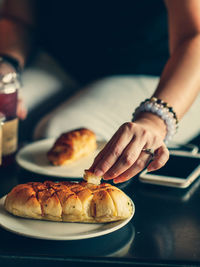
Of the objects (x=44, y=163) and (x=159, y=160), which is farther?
(x=44, y=163)

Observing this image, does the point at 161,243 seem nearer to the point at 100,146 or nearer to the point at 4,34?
the point at 100,146

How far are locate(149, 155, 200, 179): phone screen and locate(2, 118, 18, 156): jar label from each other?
13.3 inches

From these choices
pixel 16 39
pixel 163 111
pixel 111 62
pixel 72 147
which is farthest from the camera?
pixel 16 39

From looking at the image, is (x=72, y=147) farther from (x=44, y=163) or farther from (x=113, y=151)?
(x=113, y=151)

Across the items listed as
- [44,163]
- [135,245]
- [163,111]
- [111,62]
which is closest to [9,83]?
[44,163]

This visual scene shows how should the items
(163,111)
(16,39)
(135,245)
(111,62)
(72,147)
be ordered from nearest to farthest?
(135,245)
(163,111)
(72,147)
(111,62)
(16,39)

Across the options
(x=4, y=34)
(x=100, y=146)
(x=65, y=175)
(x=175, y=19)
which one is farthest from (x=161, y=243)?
(x=4, y=34)

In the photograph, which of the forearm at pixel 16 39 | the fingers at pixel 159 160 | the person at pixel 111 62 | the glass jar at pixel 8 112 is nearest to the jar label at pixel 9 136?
the glass jar at pixel 8 112

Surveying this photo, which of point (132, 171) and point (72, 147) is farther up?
point (132, 171)

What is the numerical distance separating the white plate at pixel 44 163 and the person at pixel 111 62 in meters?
0.16

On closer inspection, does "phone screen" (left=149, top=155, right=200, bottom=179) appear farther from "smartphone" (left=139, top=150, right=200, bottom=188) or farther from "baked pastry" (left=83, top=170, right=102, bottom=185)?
"baked pastry" (left=83, top=170, right=102, bottom=185)

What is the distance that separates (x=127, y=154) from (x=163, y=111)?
0.24 m

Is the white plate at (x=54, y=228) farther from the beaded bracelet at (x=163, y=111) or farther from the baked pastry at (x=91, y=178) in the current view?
the beaded bracelet at (x=163, y=111)

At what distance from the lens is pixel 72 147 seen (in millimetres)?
1082
